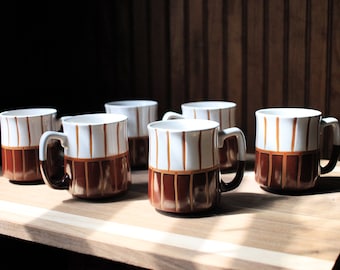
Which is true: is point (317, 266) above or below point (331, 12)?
below

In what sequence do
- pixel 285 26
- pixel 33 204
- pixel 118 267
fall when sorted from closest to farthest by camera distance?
pixel 33 204 → pixel 118 267 → pixel 285 26

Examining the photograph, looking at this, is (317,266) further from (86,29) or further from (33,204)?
(86,29)

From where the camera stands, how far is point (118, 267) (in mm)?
1097

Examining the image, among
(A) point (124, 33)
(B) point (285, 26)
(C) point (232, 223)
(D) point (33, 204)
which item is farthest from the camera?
(A) point (124, 33)

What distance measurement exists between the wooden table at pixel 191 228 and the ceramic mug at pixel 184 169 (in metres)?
0.02

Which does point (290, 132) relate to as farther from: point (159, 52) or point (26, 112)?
point (159, 52)

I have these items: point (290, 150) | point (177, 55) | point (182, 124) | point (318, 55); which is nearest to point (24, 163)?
point (182, 124)

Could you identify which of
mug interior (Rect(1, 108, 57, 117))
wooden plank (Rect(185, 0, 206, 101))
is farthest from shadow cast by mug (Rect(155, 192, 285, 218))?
wooden plank (Rect(185, 0, 206, 101))

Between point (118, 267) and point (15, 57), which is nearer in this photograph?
point (118, 267)

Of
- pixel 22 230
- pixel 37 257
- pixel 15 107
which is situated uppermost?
pixel 15 107

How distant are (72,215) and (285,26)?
30.4 inches

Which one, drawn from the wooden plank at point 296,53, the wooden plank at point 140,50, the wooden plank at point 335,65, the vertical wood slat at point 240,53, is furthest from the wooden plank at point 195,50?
the wooden plank at point 335,65

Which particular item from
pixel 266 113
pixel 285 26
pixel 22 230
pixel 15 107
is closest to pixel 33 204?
pixel 22 230

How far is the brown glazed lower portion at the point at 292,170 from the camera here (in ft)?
2.69
